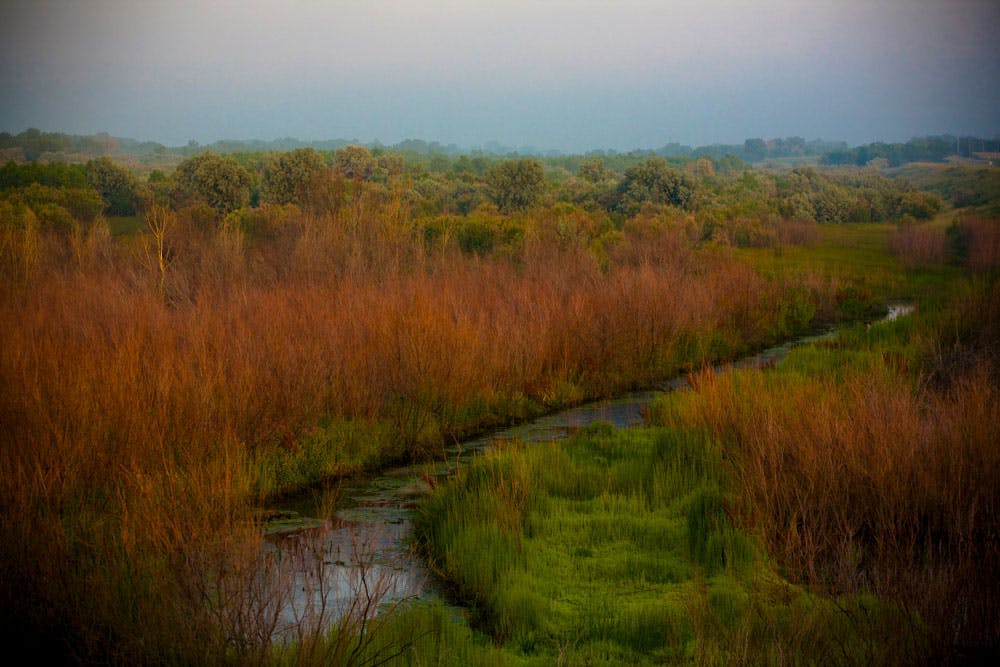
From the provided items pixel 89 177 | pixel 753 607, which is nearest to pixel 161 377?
pixel 753 607

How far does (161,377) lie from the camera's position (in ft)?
31.4

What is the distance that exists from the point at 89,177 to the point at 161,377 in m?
31.4

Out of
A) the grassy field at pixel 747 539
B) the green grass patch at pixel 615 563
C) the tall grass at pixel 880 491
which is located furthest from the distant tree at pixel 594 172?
the tall grass at pixel 880 491

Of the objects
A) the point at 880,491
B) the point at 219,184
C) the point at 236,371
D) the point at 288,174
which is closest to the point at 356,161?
the point at 288,174

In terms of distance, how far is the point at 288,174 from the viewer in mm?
41938

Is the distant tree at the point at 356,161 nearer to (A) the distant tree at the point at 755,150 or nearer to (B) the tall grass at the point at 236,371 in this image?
(B) the tall grass at the point at 236,371

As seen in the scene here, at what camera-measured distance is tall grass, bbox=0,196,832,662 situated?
5762 millimetres

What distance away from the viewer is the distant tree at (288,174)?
127ft

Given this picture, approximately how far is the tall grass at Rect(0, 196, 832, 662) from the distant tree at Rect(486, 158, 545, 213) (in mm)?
25496

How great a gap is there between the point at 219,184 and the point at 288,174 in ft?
11.5

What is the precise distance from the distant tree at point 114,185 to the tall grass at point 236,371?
448 inches

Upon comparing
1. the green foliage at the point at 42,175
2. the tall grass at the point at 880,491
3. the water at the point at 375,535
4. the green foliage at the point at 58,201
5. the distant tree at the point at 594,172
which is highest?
the distant tree at the point at 594,172

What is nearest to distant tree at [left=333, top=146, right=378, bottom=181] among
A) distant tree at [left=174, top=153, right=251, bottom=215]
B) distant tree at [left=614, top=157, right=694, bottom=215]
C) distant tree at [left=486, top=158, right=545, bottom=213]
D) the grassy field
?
distant tree at [left=486, top=158, right=545, bottom=213]

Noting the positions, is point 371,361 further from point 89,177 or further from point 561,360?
point 89,177
